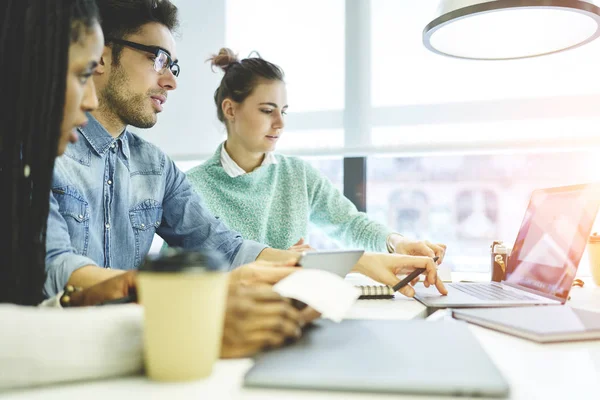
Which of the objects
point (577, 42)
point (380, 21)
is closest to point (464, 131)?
point (380, 21)

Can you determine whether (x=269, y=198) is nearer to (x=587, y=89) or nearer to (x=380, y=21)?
(x=380, y=21)

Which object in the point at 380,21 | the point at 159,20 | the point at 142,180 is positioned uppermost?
the point at 380,21

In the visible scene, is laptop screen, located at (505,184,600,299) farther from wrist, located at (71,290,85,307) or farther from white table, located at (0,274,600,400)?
wrist, located at (71,290,85,307)

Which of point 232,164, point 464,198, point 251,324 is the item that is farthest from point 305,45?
point 464,198

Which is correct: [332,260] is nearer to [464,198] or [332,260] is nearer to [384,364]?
[384,364]

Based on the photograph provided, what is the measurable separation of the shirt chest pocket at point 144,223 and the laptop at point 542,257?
78 cm

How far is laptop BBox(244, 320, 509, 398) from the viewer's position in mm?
465

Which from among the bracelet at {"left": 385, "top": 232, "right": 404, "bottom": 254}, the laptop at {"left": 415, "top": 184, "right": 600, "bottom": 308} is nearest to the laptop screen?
the laptop at {"left": 415, "top": 184, "right": 600, "bottom": 308}

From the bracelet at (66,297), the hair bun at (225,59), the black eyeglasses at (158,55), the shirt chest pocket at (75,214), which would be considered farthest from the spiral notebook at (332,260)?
the hair bun at (225,59)

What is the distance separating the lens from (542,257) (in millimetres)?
1122

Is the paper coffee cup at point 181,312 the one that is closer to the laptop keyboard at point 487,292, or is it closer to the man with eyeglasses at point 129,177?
the man with eyeglasses at point 129,177

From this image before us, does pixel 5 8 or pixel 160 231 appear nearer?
pixel 5 8

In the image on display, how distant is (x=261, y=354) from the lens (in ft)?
1.88

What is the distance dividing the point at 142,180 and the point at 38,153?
2.05 ft
